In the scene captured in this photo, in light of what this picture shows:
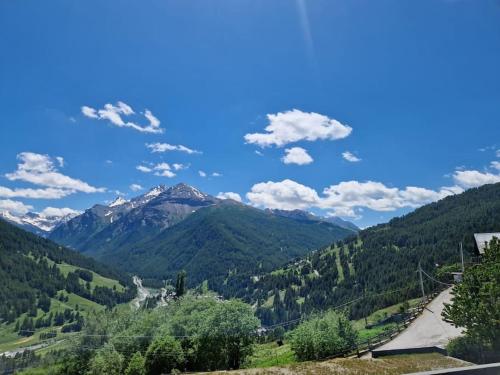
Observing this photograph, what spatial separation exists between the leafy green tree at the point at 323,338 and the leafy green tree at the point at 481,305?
14.1 metres

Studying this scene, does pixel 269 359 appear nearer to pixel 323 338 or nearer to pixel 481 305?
pixel 323 338

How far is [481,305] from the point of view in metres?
26.3

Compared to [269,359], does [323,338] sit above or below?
above

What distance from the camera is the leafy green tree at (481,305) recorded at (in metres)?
25.6

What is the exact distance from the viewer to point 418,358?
31562 mm

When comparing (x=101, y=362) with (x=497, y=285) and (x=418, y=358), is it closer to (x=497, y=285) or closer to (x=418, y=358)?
(x=418, y=358)

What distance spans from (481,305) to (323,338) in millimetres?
18691

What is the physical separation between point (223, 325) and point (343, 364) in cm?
2398

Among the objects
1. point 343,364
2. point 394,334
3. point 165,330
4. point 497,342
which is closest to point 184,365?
point 165,330

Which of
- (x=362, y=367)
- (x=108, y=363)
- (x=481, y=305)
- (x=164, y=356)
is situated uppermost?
(x=481, y=305)

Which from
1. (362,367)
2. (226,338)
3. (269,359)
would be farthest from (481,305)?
(269,359)

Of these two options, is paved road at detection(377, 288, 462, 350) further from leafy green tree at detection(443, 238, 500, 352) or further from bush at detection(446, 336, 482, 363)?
leafy green tree at detection(443, 238, 500, 352)

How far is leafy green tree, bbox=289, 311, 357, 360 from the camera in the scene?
41.3 meters

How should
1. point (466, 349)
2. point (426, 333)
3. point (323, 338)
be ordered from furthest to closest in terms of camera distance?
1. point (426, 333)
2. point (323, 338)
3. point (466, 349)
